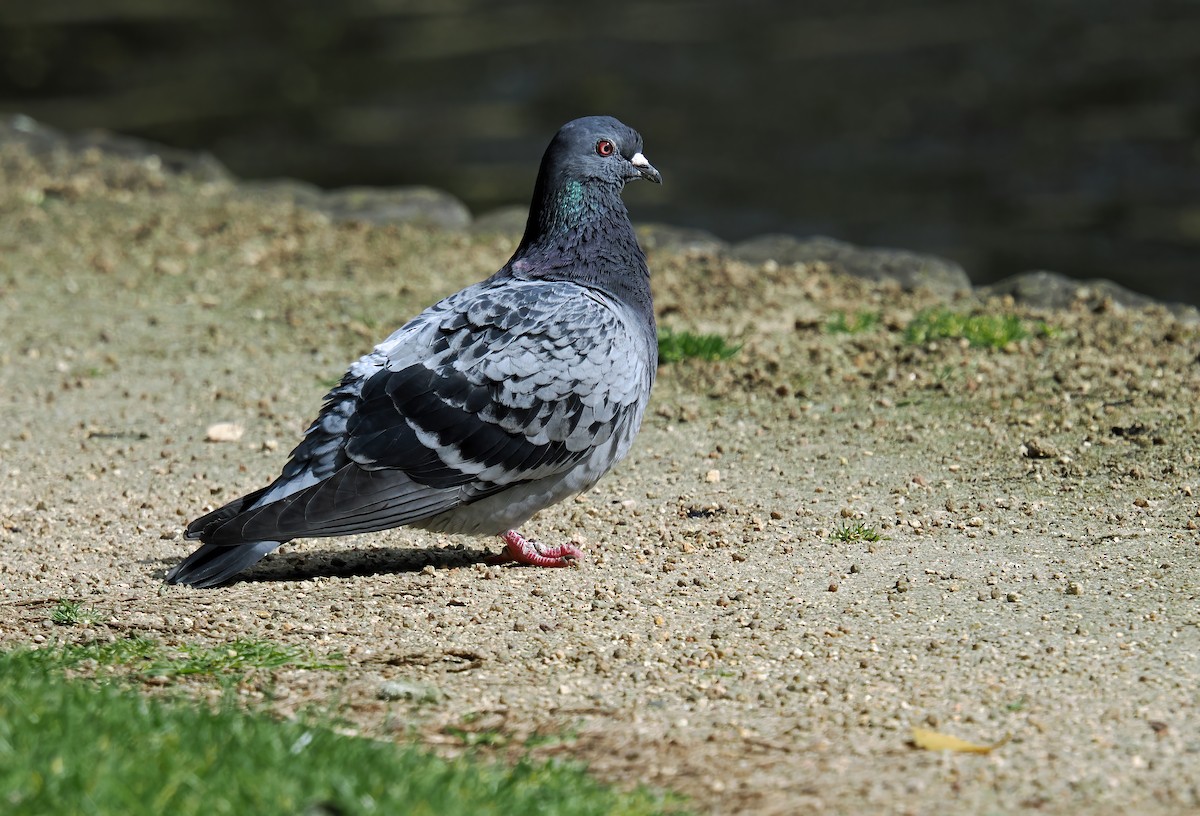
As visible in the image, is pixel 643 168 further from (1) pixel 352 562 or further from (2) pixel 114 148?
(2) pixel 114 148

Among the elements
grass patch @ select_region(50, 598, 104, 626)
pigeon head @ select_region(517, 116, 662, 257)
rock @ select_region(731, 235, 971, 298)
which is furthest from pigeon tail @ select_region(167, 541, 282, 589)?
rock @ select_region(731, 235, 971, 298)

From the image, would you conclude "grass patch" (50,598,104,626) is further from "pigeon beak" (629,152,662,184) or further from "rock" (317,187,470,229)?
"rock" (317,187,470,229)

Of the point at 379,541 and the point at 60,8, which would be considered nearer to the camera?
the point at 379,541

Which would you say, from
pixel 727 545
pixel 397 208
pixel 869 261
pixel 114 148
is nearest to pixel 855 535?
pixel 727 545

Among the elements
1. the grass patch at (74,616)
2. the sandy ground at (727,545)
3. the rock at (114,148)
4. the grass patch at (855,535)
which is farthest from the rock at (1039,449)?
the rock at (114,148)

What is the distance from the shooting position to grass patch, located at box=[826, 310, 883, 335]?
8.14 meters

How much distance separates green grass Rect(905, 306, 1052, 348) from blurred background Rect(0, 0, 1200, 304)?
14.5 feet

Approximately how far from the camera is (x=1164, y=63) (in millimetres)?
18141

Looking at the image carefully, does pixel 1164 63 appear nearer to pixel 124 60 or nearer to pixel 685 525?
pixel 124 60

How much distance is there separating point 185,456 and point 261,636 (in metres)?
2.39

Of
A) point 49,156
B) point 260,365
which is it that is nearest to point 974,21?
point 49,156

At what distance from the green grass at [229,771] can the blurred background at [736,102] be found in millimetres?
9531

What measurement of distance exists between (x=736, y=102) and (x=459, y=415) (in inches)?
514

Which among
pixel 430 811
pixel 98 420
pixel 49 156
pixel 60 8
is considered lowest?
pixel 430 811
